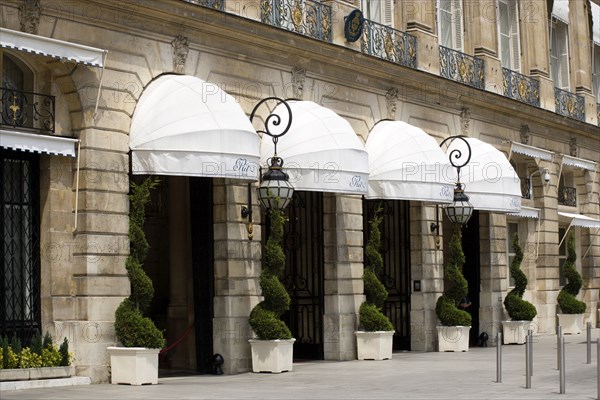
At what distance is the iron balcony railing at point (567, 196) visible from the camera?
1366 inches

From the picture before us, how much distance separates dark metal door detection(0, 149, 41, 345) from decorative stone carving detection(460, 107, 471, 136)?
13.1 metres

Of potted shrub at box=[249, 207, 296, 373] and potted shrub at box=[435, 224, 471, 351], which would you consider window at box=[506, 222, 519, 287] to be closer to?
potted shrub at box=[435, 224, 471, 351]

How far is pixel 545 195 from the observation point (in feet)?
106

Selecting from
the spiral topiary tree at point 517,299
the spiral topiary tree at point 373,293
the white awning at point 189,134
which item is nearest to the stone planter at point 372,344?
the spiral topiary tree at point 373,293

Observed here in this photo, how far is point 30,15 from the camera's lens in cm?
1664

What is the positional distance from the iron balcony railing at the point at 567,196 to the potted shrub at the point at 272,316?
1677cm

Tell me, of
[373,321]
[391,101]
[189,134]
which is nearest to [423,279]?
[373,321]

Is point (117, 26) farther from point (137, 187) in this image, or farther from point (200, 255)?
point (200, 255)

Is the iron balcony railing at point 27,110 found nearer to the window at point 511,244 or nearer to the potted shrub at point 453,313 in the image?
the potted shrub at point 453,313

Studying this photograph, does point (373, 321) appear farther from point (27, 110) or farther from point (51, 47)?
point (51, 47)

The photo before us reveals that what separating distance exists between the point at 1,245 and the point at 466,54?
14.8m

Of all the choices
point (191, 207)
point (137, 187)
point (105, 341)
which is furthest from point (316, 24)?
point (105, 341)

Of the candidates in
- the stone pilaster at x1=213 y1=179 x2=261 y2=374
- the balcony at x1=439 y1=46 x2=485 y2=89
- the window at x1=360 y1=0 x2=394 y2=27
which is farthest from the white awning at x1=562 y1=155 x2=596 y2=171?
the stone pilaster at x1=213 y1=179 x2=261 y2=374

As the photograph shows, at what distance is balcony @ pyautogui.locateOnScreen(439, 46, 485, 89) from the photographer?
27.3 meters
